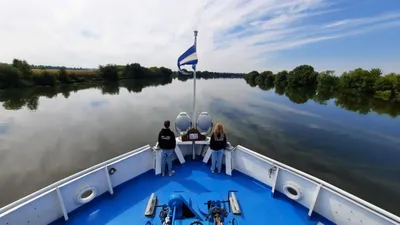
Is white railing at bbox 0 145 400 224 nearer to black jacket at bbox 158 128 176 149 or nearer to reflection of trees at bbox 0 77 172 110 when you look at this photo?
black jacket at bbox 158 128 176 149

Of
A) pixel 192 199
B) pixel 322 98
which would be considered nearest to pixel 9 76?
pixel 192 199

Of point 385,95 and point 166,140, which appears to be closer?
point 166,140

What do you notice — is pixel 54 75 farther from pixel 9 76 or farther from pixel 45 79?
pixel 9 76

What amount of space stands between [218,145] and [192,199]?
145 centimetres

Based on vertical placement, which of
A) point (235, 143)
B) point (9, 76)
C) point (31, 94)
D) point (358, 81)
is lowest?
point (31, 94)

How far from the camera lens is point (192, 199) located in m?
4.32

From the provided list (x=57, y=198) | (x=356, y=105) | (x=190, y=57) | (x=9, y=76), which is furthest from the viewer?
(x=9, y=76)

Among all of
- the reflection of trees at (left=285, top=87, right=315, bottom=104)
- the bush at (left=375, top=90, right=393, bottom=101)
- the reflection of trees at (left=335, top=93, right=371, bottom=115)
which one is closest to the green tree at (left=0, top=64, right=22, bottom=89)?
the reflection of trees at (left=285, top=87, right=315, bottom=104)

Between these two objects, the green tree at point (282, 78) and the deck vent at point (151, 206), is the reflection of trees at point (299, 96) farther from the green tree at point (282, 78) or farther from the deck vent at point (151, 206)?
the deck vent at point (151, 206)

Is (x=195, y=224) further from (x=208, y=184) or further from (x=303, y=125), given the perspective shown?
(x=303, y=125)

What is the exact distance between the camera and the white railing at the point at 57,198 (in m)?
3.12

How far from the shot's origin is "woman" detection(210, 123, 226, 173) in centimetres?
511

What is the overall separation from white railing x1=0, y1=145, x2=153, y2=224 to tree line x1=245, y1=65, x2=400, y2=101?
169ft

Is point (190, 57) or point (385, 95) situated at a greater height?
point (190, 57)
